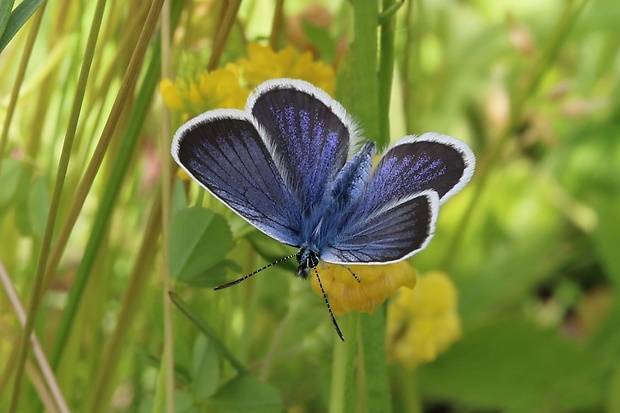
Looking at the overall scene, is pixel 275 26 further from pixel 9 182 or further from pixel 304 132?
pixel 9 182

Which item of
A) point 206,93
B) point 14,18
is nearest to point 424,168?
point 206,93

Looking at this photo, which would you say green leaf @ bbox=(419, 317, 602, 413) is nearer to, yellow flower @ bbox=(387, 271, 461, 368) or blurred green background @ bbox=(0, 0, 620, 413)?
blurred green background @ bbox=(0, 0, 620, 413)

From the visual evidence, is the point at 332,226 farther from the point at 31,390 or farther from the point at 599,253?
the point at 599,253

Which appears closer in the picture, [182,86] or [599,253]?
[182,86]

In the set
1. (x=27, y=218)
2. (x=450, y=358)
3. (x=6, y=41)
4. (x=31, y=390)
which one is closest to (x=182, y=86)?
(x=6, y=41)

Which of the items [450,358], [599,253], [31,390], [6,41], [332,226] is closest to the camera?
[6,41]

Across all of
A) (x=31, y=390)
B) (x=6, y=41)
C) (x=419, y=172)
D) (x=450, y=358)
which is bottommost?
(x=450, y=358)
